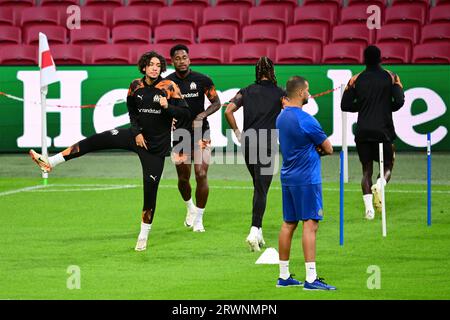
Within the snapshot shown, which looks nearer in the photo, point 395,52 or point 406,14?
point 395,52

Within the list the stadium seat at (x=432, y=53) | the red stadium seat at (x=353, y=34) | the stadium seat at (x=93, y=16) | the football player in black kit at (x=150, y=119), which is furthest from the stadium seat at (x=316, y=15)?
the football player in black kit at (x=150, y=119)

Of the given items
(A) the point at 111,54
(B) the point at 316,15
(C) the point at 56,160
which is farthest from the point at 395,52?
(C) the point at 56,160

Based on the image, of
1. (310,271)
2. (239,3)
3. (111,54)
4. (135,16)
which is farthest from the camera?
(239,3)

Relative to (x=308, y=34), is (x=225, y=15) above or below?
above

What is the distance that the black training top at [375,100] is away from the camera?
14.4 m

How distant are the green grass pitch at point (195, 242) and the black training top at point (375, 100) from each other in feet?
3.87

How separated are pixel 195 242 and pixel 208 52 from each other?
1049cm

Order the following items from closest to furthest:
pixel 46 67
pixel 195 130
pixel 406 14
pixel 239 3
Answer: pixel 195 130
pixel 46 67
pixel 406 14
pixel 239 3

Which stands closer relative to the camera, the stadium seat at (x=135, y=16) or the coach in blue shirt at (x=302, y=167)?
the coach in blue shirt at (x=302, y=167)

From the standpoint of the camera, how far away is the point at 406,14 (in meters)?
23.9

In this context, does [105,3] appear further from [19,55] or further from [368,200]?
[368,200]

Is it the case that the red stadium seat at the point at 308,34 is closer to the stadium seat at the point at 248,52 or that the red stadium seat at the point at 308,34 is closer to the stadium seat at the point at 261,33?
the stadium seat at the point at 261,33

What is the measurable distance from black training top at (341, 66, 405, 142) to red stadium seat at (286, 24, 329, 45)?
29.7 ft

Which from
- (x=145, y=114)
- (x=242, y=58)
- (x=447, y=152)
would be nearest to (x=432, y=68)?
(x=447, y=152)
